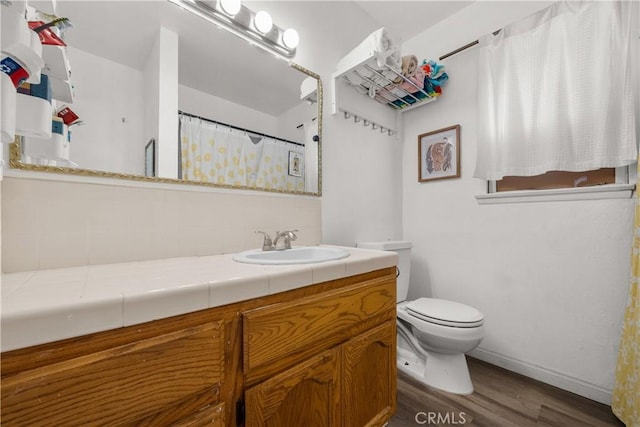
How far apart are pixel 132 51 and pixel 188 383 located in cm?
112

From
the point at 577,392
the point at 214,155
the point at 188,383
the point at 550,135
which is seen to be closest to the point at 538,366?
the point at 577,392

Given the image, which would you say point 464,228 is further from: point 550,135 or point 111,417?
point 111,417

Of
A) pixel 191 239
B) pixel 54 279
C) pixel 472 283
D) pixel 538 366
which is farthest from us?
pixel 472 283

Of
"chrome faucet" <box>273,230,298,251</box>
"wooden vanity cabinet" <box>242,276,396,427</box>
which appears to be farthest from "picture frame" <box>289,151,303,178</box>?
"wooden vanity cabinet" <box>242,276,396,427</box>

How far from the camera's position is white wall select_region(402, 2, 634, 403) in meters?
1.38

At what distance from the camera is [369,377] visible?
103 cm

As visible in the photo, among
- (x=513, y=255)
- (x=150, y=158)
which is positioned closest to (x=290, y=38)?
(x=150, y=158)

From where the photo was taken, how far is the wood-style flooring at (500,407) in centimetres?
125

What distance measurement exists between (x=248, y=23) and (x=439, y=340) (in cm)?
189

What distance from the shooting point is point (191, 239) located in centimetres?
109

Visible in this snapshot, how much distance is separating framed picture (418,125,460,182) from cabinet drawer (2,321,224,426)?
1.88 metres

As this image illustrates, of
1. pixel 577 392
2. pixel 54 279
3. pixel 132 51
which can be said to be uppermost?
pixel 132 51

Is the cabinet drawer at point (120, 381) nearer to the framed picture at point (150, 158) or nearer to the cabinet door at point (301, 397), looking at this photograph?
the cabinet door at point (301, 397)

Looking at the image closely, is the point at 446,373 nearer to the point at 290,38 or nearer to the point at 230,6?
the point at 290,38
